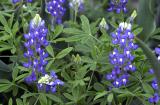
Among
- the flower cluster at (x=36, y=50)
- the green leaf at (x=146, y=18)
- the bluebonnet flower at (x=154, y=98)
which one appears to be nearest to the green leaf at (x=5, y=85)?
the flower cluster at (x=36, y=50)

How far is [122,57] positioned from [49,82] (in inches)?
11.2

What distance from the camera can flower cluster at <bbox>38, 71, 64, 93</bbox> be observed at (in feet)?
5.10

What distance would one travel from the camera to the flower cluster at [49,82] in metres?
1.56

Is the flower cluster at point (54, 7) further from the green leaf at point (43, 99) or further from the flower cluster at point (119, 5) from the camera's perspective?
the green leaf at point (43, 99)

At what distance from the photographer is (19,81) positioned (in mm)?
1736

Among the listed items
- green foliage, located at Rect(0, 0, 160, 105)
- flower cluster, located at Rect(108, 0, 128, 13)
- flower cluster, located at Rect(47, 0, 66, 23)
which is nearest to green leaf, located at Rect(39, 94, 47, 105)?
green foliage, located at Rect(0, 0, 160, 105)

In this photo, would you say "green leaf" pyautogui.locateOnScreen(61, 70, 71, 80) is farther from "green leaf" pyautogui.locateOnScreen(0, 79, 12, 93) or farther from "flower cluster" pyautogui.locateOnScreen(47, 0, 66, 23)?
"flower cluster" pyautogui.locateOnScreen(47, 0, 66, 23)

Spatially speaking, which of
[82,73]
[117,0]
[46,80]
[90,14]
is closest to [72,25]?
[117,0]

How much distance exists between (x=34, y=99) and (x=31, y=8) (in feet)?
2.01

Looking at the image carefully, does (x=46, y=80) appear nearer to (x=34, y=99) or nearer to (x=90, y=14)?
(x=34, y=99)

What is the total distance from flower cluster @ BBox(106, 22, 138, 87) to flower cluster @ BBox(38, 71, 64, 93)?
0.20 metres

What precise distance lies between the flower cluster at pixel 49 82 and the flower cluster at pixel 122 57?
204mm

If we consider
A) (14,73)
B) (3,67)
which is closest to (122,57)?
(14,73)

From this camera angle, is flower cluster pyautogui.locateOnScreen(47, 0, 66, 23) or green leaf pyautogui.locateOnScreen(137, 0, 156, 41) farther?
green leaf pyautogui.locateOnScreen(137, 0, 156, 41)
